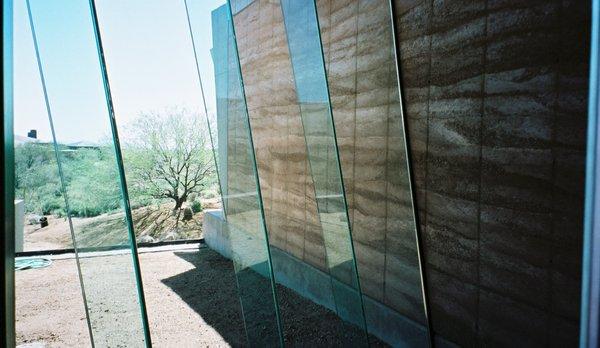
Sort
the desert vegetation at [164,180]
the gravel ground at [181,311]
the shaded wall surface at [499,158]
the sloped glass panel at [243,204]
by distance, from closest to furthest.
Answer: the shaded wall surface at [499,158]
the sloped glass panel at [243,204]
the gravel ground at [181,311]
the desert vegetation at [164,180]

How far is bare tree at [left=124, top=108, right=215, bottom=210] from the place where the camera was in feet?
19.1

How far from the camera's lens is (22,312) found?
333 centimetres

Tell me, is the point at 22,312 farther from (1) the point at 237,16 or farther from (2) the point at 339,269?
(1) the point at 237,16

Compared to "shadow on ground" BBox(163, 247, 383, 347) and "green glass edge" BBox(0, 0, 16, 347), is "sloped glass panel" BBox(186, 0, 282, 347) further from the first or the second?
"green glass edge" BBox(0, 0, 16, 347)

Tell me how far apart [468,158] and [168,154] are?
5.24 meters

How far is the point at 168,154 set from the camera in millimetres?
6145

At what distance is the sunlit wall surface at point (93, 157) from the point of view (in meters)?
1.14

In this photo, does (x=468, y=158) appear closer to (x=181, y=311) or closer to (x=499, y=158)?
(x=499, y=158)

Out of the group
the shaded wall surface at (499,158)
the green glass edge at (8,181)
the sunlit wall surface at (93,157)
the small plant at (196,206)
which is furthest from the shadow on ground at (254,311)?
the small plant at (196,206)

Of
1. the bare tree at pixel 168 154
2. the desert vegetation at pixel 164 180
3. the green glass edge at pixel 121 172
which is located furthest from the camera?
the bare tree at pixel 168 154

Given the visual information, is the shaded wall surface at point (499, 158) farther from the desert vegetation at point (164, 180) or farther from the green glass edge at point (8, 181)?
A: the desert vegetation at point (164, 180)

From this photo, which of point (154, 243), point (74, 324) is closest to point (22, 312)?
point (74, 324)

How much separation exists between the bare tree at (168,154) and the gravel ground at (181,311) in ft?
5.90

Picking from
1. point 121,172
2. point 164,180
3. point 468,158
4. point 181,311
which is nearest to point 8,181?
point 121,172
